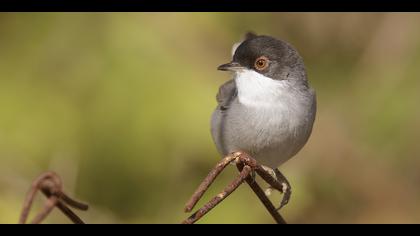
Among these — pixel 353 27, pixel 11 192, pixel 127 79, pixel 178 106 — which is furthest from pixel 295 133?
pixel 353 27

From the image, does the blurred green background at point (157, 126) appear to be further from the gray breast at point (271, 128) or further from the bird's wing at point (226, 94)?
the gray breast at point (271, 128)

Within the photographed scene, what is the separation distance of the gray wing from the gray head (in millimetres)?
202

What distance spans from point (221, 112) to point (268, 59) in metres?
0.39

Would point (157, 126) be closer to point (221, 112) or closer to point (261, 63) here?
point (221, 112)

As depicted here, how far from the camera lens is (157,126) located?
3.78 m

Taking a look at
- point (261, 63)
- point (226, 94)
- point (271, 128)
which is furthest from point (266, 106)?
point (226, 94)

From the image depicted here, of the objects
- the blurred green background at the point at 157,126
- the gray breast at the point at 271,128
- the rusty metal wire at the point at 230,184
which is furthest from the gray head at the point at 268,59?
the rusty metal wire at the point at 230,184

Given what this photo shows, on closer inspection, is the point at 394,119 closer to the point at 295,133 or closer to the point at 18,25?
the point at 295,133

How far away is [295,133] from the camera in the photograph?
10.8 feet

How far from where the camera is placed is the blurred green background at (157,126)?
375 centimetres

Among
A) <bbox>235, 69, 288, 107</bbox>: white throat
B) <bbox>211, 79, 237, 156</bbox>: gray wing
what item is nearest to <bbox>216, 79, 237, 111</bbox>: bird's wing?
<bbox>211, 79, 237, 156</bbox>: gray wing

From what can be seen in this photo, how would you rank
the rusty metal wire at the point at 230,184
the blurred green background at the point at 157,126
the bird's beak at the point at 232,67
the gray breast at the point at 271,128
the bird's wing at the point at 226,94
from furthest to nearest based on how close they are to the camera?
the blurred green background at the point at 157,126 < the bird's wing at the point at 226,94 < the bird's beak at the point at 232,67 < the gray breast at the point at 271,128 < the rusty metal wire at the point at 230,184

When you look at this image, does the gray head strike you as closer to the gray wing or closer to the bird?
the bird
